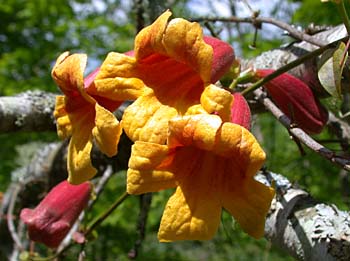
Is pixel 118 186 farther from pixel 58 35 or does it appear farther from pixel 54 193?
pixel 54 193

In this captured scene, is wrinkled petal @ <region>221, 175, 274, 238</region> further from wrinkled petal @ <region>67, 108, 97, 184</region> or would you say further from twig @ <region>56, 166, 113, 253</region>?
twig @ <region>56, 166, 113, 253</region>

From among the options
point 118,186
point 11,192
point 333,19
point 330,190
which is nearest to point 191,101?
point 11,192

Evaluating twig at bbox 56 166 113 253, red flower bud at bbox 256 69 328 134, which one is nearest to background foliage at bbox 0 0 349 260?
twig at bbox 56 166 113 253

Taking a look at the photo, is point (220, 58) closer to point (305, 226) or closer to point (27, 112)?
point (305, 226)

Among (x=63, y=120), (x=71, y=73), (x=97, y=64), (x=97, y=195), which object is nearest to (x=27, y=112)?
(x=97, y=195)

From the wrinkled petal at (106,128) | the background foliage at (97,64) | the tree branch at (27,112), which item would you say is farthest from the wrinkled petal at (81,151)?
the background foliage at (97,64)

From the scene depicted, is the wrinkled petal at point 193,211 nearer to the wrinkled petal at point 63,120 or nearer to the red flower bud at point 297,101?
the wrinkled petal at point 63,120
